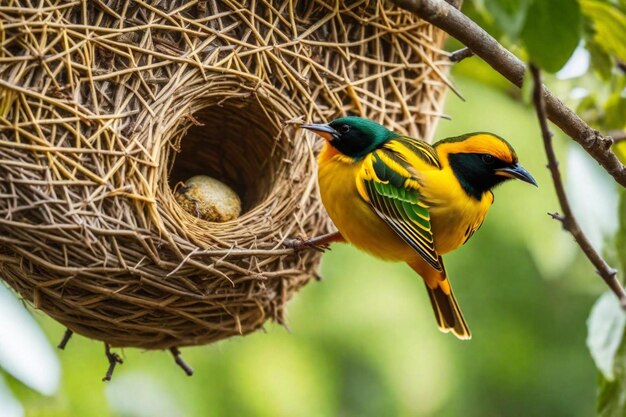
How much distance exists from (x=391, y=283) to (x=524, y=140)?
0.97 meters

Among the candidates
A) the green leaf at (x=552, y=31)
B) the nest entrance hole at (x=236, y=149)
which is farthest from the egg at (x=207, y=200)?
the green leaf at (x=552, y=31)

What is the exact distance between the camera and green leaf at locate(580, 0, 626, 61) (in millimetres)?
1706

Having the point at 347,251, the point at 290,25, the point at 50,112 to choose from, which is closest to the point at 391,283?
the point at 347,251

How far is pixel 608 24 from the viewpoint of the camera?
72.7 inches

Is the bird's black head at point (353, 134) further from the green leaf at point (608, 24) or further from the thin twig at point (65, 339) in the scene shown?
the thin twig at point (65, 339)

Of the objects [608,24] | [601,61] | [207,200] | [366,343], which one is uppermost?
[608,24]

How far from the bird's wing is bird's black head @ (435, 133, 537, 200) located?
0.11 m

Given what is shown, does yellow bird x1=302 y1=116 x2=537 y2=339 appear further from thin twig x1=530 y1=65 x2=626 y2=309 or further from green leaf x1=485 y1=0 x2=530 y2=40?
green leaf x1=485 y1=0 x2=530 y2=40

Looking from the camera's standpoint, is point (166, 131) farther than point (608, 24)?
Yes

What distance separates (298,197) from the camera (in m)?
2.25

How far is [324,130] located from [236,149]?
438mm

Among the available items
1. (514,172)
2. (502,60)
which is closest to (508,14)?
(502,60)

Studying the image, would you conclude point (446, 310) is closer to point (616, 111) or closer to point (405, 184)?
point (405, 184)

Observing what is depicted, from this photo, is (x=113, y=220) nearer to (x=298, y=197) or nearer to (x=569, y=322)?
(x=298, y=197)
